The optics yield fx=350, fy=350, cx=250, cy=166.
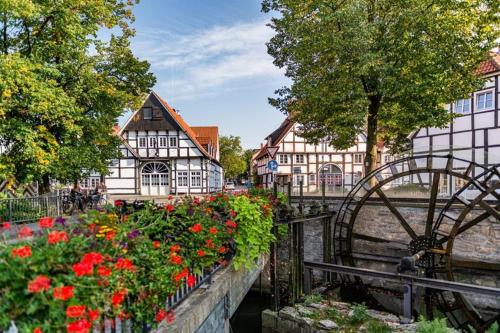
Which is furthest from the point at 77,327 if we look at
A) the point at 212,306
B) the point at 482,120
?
the point at 482,120

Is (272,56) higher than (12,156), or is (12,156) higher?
(272,56)

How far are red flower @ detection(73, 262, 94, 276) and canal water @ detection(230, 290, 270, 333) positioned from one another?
25.3 feet


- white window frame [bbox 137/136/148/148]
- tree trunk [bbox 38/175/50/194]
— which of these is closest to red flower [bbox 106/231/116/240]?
tree trunk [bbox 38/175/50/194]

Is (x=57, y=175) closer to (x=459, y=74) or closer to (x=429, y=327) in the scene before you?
(x=429, y=327)

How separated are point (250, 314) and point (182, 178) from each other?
1770 centimetres

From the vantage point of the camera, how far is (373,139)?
40.2 ft

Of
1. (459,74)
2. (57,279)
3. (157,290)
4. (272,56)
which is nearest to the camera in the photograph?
(57,279)

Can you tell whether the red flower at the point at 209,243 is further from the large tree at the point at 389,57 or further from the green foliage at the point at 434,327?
the large tree at the point at 389,57

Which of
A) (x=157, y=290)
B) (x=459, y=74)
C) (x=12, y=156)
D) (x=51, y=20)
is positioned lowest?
(x=157, y=290)

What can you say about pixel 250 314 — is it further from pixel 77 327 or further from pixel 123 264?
pixel 77 327

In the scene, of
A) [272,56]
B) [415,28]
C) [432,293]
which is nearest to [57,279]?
[432,293]

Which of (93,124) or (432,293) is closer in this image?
(432,293)

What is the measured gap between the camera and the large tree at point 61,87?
10.4 metres

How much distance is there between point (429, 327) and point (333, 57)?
30.4 ft
